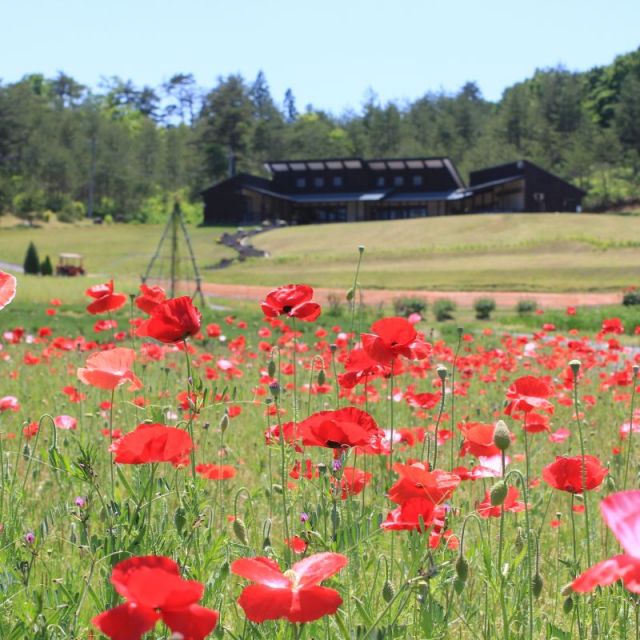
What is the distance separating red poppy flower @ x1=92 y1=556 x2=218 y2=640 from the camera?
921 mm

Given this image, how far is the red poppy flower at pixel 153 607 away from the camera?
0.92m

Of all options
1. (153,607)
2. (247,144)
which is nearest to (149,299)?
(153,607)

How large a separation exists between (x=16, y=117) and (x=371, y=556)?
272ft

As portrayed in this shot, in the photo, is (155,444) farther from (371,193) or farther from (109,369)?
(371,193)

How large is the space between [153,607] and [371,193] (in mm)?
69425

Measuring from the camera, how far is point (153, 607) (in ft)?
3.04

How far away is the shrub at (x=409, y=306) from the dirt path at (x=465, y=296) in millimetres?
1955

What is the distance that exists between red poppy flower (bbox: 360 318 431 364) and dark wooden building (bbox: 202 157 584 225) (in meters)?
65.0

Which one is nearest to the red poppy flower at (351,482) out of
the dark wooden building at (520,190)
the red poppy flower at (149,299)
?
the red poppy flower at (149,299)

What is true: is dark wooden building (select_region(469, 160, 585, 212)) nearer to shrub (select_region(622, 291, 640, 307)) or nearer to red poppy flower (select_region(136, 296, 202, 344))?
shrub (select_region(622, 291, 640, 307))

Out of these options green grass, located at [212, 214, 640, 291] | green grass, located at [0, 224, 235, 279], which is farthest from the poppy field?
green grass, located at [0, 224, 235, 279]

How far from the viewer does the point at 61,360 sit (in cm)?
851

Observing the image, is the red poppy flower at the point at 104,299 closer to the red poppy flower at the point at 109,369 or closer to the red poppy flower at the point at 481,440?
the red poppy flower at the point at 109,369

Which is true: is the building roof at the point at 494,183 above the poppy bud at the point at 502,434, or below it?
above
